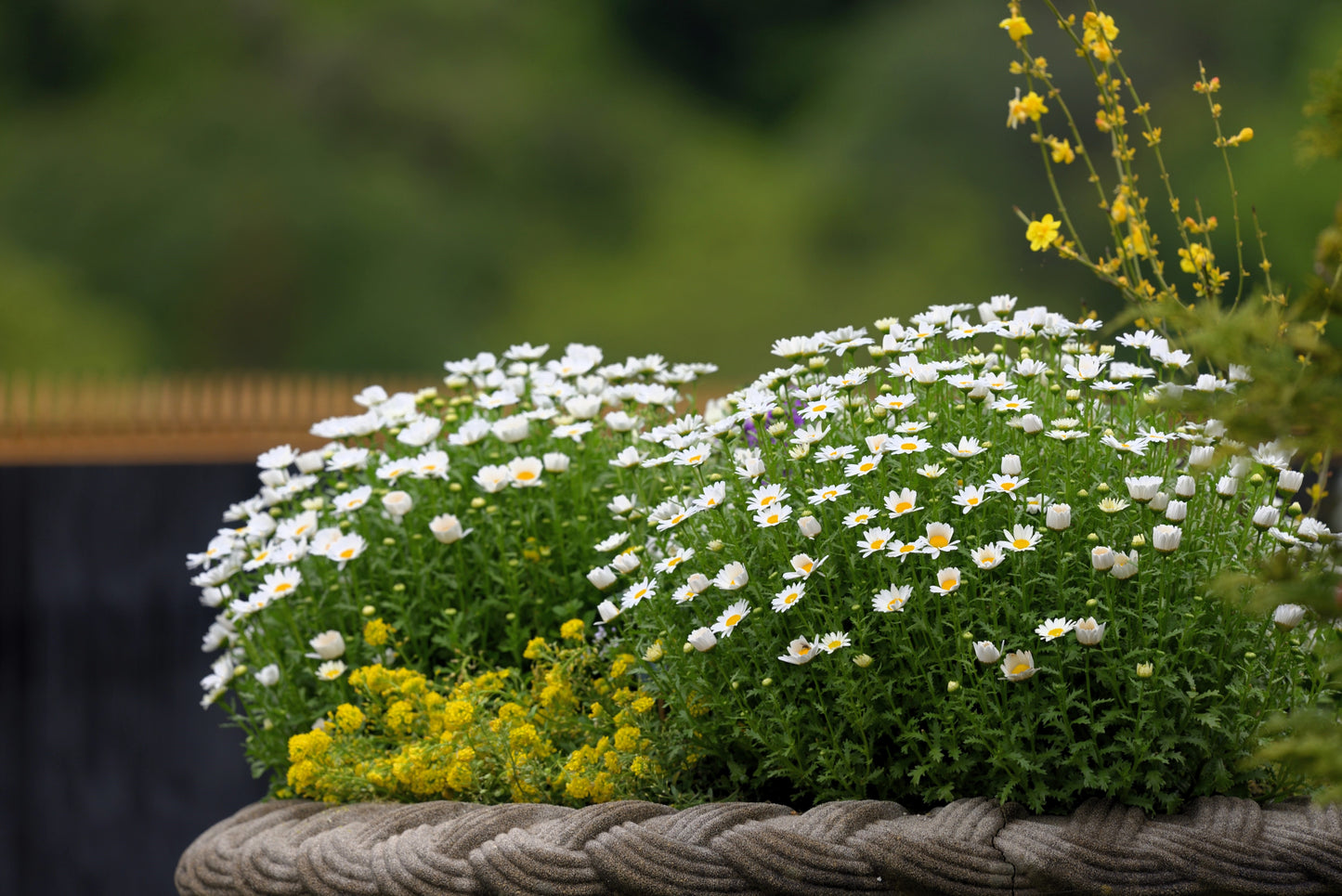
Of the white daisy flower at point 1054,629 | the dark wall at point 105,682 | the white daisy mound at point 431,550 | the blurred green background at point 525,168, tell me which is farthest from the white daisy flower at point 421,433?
the blurred green background at point 525,168

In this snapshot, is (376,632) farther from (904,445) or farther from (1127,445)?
(1127,445)

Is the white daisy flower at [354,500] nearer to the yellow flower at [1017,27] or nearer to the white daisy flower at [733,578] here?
the white daisy flower at [733,578]

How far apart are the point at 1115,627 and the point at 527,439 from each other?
1.26 metres

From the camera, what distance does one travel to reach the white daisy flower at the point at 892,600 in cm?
158

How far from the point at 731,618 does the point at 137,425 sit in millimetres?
3423

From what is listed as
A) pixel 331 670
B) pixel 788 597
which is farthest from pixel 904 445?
pixel 331 670

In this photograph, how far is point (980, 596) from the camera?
1700 millimetres

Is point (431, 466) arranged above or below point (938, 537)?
above

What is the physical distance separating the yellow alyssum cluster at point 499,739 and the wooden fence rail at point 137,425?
1995mm

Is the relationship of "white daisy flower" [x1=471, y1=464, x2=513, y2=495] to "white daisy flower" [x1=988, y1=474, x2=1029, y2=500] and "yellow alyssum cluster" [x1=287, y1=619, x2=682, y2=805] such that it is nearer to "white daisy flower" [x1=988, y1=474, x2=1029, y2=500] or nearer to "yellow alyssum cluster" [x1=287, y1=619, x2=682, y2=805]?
"yellow alyssum cluster" [x1=287, y1=619, x2=682, y2=805]

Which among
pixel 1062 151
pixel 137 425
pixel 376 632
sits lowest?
pixel 376 632

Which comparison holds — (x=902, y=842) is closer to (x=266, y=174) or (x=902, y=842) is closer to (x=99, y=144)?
(x=266, y=174)

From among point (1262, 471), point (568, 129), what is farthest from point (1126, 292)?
point (568, 129)

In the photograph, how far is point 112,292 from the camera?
14.6 m
